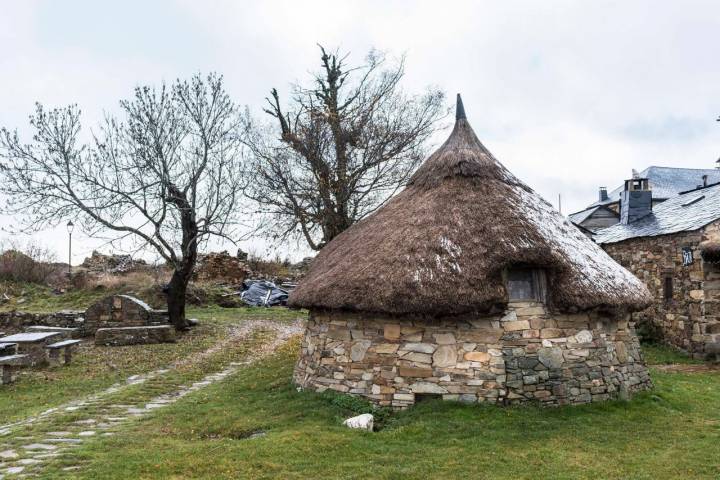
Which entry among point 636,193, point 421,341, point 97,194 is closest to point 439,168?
point 421,341

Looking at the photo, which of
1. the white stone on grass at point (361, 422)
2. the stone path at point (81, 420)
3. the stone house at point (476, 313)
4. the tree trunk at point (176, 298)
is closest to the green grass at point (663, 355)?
the stone house at point (476, 313)

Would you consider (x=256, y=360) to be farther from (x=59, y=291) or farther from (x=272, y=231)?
(x=59, y=291)

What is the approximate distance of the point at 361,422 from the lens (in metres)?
7.49

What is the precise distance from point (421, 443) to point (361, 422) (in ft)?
3.13

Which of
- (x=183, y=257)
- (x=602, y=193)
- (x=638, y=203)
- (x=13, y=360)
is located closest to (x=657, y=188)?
(x=602, y=193)

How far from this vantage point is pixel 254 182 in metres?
17.2

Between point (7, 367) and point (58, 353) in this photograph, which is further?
point (58, 353)

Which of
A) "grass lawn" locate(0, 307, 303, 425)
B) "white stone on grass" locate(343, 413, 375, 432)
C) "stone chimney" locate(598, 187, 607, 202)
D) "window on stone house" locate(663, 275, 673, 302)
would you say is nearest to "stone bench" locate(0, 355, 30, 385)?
"grass lawn" locate(0, 307, 303, 425)

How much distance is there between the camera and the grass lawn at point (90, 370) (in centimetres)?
1001

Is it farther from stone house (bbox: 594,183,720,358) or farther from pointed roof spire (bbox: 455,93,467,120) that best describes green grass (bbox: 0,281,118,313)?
stone house (bbox: 594,183,720,358)

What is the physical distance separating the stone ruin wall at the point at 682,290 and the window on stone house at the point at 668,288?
82 mm

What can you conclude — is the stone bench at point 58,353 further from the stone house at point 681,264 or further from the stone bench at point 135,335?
the stone house at point 681,264

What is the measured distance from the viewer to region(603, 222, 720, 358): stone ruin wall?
45.0ft

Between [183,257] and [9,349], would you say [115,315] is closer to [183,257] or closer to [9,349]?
[183,257]
